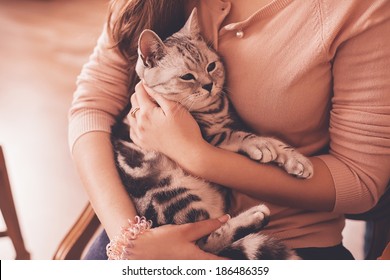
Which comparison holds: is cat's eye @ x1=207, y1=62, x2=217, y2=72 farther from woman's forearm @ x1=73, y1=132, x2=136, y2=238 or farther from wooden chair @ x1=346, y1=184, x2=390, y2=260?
wooden chair @ x1=346, y1=184, x2=390, y2=260

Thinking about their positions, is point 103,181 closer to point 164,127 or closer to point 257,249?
point 164,127

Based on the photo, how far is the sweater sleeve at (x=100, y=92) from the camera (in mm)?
756

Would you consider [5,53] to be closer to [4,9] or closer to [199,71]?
[4,9]

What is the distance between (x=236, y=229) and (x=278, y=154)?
0.14 meters

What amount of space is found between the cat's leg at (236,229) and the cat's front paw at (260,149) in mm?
80

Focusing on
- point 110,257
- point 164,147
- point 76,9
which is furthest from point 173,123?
point 76,9

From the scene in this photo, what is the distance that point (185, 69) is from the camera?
2.29ft

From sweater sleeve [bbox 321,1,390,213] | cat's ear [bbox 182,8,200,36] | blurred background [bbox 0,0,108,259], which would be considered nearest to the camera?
sweater sleeve [bbox 321,1,390,213]

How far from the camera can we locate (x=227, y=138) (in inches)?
27.7

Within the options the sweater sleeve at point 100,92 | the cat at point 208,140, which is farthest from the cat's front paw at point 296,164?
the sweater sleeve at point 100,92

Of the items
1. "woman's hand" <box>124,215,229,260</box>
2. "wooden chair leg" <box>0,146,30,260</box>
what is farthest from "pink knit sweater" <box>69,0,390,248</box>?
"wooden chair leg" <box>0,146,30,260</box>

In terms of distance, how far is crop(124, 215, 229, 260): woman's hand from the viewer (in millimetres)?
621

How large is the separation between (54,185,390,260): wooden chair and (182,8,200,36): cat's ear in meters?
0.43

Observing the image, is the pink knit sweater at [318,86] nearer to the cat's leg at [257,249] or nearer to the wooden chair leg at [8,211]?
the cat's leg at [257,249]
